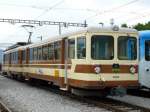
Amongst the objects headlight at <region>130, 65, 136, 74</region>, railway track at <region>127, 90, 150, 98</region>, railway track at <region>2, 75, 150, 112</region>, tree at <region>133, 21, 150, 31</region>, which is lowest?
railway track at <region>127, 90, 150, 98</region>

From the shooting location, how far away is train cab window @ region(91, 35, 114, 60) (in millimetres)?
16219

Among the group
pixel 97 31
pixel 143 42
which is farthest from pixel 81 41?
pixel 143 42

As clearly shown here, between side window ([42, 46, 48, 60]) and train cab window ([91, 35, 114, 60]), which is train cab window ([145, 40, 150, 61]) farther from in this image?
side window ([42, 46, 48, 60])


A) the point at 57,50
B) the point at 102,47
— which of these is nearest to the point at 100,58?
the point at 102,47

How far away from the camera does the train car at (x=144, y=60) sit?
18.4 metres

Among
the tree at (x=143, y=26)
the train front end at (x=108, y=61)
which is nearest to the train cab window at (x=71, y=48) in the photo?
the train front end at (x=108, y=61)

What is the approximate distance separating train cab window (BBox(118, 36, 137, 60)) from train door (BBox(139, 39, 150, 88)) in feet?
5.39

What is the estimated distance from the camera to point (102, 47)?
16.4 meters

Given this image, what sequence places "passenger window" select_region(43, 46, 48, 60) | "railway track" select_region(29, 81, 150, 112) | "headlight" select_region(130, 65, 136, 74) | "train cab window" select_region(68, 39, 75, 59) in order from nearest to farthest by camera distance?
"railway track" select_region(29, 81, 150, 112) → "headlight" select_region(130, 65, 136, 74) → "train cab window" select_region(68, 39, 75, 59) → "passenger window" select_region(43, 46, 48, 60)

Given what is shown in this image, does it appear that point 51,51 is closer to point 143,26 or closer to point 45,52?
point 45,52

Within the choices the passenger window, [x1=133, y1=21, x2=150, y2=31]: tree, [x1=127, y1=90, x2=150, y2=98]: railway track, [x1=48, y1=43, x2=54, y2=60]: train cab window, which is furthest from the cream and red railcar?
[x1=133, y1=21, x2=150, y2=31]: tree

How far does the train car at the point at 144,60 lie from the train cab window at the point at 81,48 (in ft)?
10.0

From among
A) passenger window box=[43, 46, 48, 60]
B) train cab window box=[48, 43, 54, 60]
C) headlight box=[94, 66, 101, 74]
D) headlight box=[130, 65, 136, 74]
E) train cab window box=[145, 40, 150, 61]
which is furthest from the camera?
passenger window box=[43, 46, 48, 60]

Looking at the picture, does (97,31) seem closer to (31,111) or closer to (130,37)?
(130,37)
